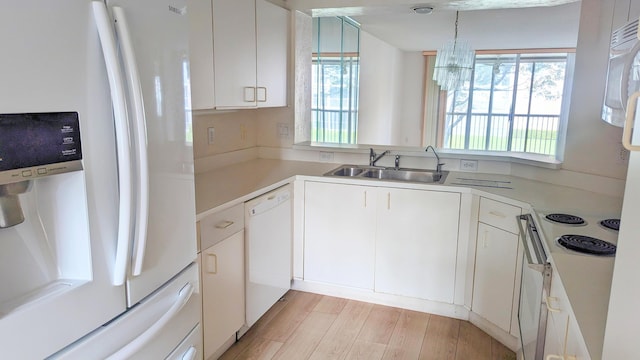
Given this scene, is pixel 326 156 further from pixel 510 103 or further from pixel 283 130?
pixel 510 103

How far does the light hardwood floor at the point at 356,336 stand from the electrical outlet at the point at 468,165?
1.04m

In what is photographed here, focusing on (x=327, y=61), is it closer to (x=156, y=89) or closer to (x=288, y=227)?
(x=288, y=227)

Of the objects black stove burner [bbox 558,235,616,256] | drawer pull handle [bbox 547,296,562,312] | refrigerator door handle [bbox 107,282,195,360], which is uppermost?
black stove burner [bbox 558,235,616,256]

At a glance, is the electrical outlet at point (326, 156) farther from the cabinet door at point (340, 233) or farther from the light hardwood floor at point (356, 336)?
the light hardwood floor at point (356, 336)

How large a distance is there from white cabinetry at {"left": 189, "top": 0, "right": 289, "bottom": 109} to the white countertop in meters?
0.47

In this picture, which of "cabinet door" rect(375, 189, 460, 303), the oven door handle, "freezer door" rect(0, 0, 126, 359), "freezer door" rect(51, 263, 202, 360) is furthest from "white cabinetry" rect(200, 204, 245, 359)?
the oven door handle

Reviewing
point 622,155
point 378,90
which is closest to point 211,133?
point 622,155

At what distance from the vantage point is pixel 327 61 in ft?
17.1

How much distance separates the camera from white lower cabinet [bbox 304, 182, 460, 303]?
108 inches

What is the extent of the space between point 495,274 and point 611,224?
2.56 feet

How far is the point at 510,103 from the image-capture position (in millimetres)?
7512

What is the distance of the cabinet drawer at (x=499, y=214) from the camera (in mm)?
2400

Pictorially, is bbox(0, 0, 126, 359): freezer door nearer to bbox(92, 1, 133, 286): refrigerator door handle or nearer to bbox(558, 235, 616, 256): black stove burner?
bbox(92, 1, 133, 286): refrigerator door handle

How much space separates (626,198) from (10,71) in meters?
1.22
